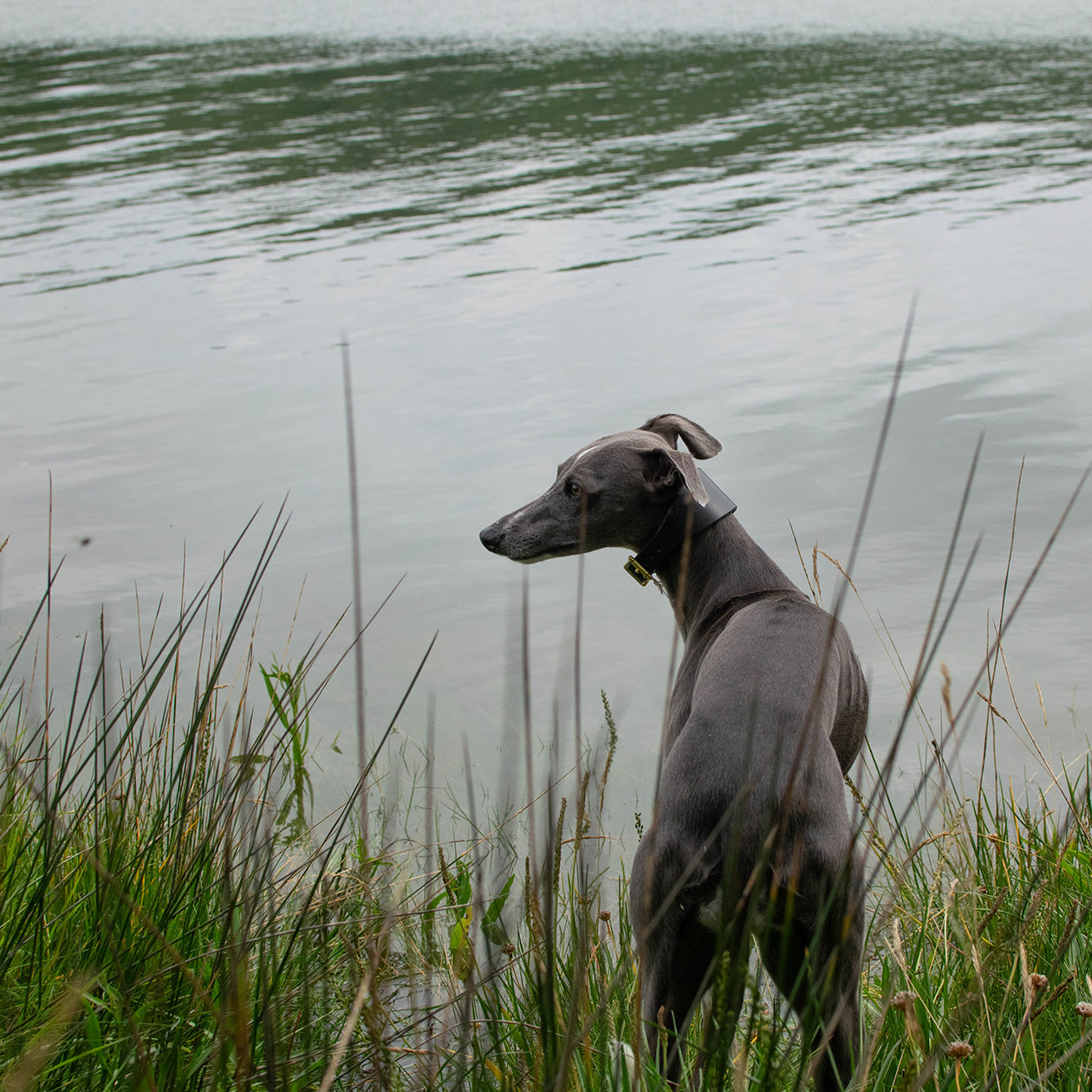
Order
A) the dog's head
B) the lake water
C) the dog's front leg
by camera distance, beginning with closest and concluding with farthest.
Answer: the dog's front leg
the dog's head
the lake water

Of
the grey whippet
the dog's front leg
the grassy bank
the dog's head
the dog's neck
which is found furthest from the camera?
the dog's head

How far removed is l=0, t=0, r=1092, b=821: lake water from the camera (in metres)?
5.52

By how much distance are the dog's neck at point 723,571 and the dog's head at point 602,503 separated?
17cm

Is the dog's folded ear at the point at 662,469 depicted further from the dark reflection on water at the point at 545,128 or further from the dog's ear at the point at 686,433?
the dark reflection on water at the point at 545,128

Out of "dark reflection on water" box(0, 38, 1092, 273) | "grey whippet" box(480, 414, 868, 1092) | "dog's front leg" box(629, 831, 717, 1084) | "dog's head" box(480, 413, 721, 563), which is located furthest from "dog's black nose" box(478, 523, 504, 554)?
"dark reflection on water" box(0, 38, 1092, 273)

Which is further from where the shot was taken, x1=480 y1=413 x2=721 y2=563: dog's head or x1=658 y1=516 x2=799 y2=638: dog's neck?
x1=480 y1=413 x2=721 y2=563: dog's head

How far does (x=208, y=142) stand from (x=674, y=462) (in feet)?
59.3

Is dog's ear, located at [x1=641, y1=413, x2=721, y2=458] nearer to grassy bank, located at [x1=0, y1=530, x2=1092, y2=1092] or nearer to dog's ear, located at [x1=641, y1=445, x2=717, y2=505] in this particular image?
dog's ear, located at [x1=641, y1=445, x2=717, y2=505]

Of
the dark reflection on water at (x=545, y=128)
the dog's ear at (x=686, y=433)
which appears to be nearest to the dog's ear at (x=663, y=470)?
the dog's ear at (x=686, y=433)

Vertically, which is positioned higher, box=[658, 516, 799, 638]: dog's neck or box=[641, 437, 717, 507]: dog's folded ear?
box=[641, 437, 717, 507]: dog's folded ear

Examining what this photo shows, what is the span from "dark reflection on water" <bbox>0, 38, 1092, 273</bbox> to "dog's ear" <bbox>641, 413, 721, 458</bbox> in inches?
371

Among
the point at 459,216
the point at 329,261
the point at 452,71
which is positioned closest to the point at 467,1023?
the point at 329,261

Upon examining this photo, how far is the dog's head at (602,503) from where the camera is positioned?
11.4 feet

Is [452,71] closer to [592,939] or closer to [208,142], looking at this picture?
[208,142]
